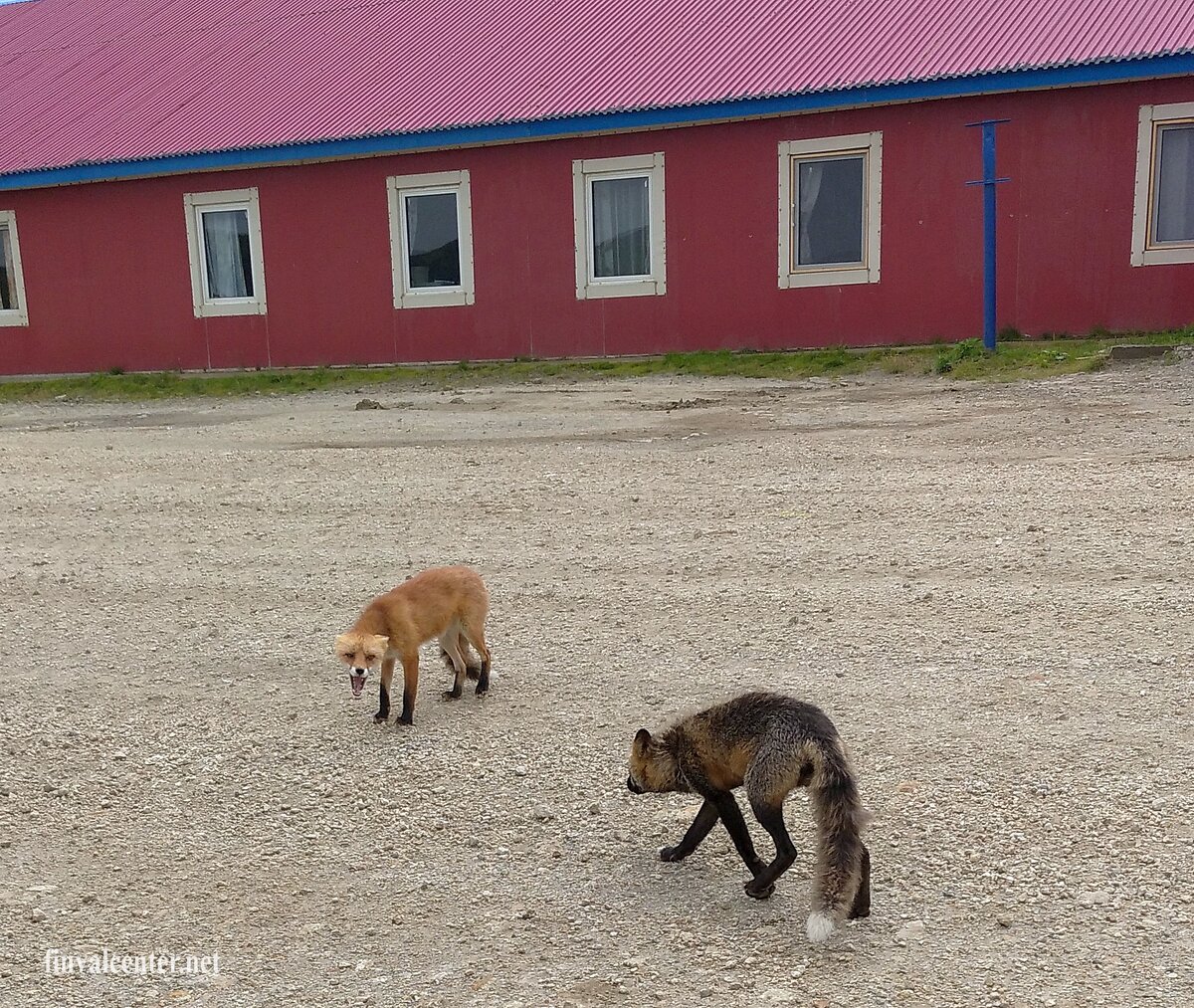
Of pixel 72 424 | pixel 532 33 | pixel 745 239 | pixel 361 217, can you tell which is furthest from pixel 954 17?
pixel 72 424

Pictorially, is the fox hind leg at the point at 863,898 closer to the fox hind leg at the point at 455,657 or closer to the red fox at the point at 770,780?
the red fox at the point at 770,780

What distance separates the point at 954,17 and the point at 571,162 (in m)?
5.41

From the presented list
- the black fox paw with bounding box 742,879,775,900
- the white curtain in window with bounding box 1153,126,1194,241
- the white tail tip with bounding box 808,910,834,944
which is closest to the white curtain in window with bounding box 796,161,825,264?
the white curtain in window with bounding box 1153,126,1194,241

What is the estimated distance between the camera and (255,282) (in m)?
17.8

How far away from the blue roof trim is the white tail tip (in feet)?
42.7

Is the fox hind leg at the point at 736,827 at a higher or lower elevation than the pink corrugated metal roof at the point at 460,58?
lower

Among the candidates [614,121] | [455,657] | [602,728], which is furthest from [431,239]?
[602,728]

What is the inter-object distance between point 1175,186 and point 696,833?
13314 mm

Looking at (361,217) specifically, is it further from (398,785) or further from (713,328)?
(398,785)

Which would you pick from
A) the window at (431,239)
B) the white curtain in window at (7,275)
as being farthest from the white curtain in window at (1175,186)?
the white curtain in window at (7,275)

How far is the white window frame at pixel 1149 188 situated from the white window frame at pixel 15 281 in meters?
17.1

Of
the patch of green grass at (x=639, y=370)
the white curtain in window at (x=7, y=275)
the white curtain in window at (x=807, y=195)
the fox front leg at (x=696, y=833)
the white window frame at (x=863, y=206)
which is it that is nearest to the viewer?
the fox front leg at (x=696, y=833)

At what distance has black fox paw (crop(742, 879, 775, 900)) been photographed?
2.84 meters

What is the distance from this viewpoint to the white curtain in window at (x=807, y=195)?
14.8m
